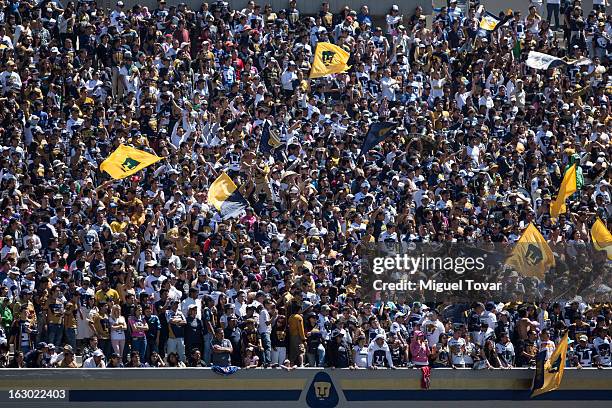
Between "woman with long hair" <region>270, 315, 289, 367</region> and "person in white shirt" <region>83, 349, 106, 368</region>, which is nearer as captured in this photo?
"person in white shirt" <region>83, 349, 106, 368</region>

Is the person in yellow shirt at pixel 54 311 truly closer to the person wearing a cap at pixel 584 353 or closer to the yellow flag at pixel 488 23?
the person wearing a cap at pixel 584 353

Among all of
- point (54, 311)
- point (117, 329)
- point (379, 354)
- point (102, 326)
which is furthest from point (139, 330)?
point (379, 354)

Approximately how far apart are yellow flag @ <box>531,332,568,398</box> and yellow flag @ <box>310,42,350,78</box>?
28.9 feet

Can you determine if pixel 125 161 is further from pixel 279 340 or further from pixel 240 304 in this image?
pixel 279 340

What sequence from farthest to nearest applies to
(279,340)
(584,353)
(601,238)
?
(601,238) < (584,353) < (279,340)

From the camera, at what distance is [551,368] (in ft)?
90.0

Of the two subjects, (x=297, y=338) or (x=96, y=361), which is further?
(x=297, y=338)

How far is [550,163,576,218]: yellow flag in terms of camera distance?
31.8 m

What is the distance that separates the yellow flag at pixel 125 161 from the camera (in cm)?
2953

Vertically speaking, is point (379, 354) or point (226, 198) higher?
point (226, 198)

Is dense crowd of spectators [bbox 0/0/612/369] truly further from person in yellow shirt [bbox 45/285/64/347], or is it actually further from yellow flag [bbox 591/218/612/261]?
yellow flag [bbox 591/218/612/261]

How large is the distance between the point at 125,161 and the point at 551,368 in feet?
25.9

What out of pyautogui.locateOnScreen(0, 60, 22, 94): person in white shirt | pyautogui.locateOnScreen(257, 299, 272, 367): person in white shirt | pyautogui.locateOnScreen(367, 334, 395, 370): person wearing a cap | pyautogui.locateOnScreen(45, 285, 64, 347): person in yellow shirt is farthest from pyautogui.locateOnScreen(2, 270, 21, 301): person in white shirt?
pyautogui.locateOnScreen(0, 60, 22, 94): person in white shirt

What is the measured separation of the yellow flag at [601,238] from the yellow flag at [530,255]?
4.03 ft
